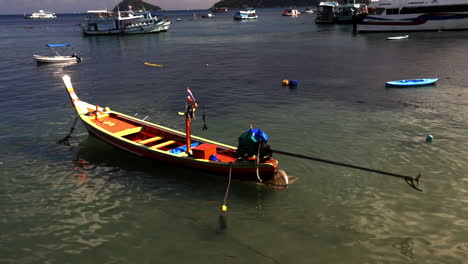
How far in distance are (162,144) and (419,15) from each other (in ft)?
262

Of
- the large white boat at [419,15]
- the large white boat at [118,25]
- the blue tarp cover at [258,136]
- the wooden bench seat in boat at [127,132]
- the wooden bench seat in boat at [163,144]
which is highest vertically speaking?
the large white boat at [118,25]

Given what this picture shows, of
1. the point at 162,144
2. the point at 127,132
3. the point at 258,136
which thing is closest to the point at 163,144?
the point at 162,144

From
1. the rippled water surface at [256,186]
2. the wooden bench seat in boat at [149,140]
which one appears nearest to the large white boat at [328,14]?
the rippled water surface at [256,186]

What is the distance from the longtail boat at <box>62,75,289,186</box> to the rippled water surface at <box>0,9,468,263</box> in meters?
0.80

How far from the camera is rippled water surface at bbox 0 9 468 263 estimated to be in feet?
38.6

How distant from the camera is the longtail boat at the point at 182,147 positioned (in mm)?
14742

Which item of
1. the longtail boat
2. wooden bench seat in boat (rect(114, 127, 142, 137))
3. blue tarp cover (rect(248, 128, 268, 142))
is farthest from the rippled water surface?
blue tarp cover (rect(248, 128, 268, 142))

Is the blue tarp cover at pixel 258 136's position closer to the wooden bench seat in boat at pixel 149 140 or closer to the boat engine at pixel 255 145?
the boat engine at pixel 255 145

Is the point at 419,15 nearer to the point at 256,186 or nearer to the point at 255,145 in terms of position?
the point at 256,186

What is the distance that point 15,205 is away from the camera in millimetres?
14711

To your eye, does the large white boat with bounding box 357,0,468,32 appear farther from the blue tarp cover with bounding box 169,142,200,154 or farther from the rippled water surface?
the blue tarp cover with bounding box 169,142,200,154

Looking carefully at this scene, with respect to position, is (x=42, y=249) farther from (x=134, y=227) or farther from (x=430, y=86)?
(x=430, y=86)

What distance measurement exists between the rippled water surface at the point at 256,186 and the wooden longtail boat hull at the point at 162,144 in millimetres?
832

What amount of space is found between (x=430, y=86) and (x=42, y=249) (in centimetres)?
3369
